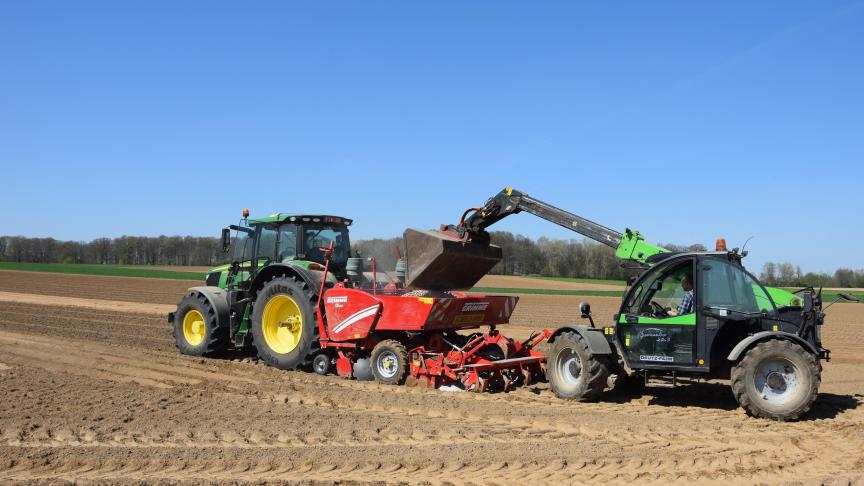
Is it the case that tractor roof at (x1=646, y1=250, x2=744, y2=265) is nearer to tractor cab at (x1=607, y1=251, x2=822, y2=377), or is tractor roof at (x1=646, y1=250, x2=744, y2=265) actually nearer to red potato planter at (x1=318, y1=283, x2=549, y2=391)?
tractor cab at (x1=607, y1=251, x2=822, y2=377)

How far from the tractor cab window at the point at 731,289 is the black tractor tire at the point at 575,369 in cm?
148

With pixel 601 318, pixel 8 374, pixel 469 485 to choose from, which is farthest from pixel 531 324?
pixel 469 485

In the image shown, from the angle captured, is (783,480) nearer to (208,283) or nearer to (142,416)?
(142,416)

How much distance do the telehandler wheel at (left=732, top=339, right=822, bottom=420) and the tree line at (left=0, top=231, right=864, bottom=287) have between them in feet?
3.30

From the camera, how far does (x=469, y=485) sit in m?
5.05

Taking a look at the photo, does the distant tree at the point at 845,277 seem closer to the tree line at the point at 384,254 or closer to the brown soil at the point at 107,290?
the tree line at the point at 384,254

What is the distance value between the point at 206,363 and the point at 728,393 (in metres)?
7.81

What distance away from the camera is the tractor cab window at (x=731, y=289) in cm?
778

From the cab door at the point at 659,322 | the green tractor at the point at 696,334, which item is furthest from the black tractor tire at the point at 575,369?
the cab door at the point at 659,322

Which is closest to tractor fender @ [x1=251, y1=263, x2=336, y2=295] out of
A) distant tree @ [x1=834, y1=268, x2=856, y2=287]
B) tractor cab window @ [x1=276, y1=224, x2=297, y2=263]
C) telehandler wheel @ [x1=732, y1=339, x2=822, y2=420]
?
tractor cab window @ [x1=276, y1=224, x2=297, y2=263]

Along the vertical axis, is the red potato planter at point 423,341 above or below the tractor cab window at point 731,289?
below

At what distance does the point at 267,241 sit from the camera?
1170cm

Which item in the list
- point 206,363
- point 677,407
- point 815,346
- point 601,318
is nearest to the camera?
point 815,346

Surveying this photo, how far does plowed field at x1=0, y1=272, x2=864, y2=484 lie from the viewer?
5387 mm
